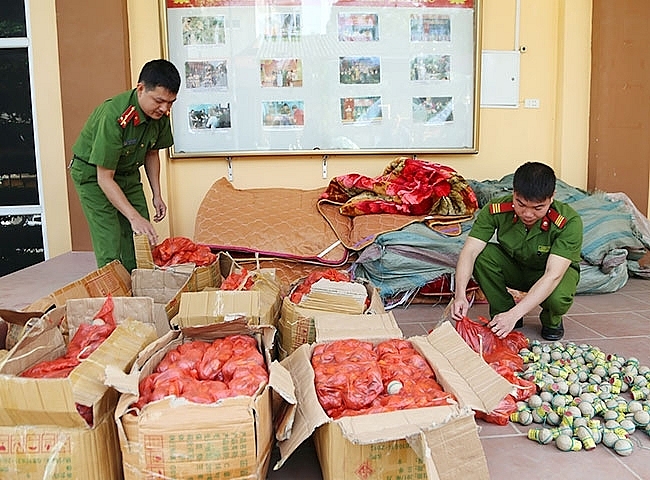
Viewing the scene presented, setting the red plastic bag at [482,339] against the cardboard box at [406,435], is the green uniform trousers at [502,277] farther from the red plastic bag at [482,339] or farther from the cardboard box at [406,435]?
the cardboard box at [406,435]

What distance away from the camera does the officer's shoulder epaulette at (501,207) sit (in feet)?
8.43

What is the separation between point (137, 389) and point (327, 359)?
23.0 inches

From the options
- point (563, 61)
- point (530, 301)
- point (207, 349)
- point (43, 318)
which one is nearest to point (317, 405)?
point (207, 349)

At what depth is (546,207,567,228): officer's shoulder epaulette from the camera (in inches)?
96.3

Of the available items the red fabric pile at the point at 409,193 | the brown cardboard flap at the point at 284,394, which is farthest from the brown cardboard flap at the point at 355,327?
the red fabric pile at the point at 409,193

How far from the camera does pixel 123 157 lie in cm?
276

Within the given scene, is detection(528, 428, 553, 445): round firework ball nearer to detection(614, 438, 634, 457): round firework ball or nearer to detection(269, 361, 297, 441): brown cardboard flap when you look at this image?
detection(614, 438, 634, 457): round firework ball

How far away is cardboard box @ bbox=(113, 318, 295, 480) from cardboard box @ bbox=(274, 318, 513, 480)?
0.50 feet

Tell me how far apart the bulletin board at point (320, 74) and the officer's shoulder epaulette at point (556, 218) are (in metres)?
1.83

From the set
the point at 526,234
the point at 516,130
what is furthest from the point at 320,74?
the point at 526,234

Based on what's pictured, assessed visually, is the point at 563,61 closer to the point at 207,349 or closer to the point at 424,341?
the point at 424,341

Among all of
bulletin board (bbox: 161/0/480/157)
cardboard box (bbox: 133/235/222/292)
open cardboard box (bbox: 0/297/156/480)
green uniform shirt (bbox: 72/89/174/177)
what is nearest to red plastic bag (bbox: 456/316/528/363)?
cardboard box (bbox: 133/235/222/292)

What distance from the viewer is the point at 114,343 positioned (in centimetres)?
159

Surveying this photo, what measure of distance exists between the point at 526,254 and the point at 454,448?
58.7 inches
